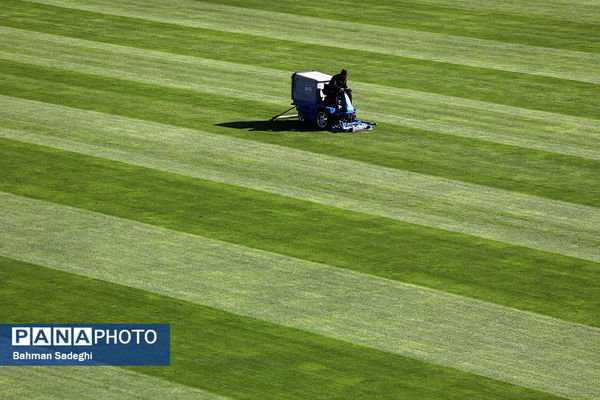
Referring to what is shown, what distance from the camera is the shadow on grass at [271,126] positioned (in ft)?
78.2

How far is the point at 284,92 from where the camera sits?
2709cm

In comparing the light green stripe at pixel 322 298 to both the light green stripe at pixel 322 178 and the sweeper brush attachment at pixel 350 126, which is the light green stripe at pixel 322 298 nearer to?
the light green stripe at pixel 322 178

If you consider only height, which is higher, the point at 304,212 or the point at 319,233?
the point at 304,212

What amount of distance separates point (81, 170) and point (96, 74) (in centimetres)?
820

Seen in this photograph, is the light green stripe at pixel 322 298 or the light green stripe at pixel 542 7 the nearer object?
the light green stripe at pixel 322 298

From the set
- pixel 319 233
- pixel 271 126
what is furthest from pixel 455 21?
pixel 319 233

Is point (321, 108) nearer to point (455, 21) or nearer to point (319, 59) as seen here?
point (319, 59)

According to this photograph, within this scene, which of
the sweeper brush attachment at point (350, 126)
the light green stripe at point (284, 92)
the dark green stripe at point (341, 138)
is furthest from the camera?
the light green stripe at point (284, 92)

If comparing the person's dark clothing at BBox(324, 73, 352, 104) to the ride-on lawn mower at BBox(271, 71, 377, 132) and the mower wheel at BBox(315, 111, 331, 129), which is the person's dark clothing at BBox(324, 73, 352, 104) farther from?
the mower wheel at BBox(315, 111, 331, 129)

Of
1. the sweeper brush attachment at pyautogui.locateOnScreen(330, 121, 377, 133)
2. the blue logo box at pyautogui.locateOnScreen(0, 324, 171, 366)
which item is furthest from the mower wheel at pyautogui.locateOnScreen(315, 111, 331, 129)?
the blue logo box at pyautogui.locateOnScreen(0, 324, 171, 366)

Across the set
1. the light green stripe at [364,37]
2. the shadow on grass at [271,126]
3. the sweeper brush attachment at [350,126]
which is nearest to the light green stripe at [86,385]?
the shadow on grass at [271,126]

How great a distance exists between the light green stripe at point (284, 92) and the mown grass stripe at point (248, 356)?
36.0 feet

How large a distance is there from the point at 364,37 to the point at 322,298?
64.2ft

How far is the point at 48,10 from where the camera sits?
36188mm
